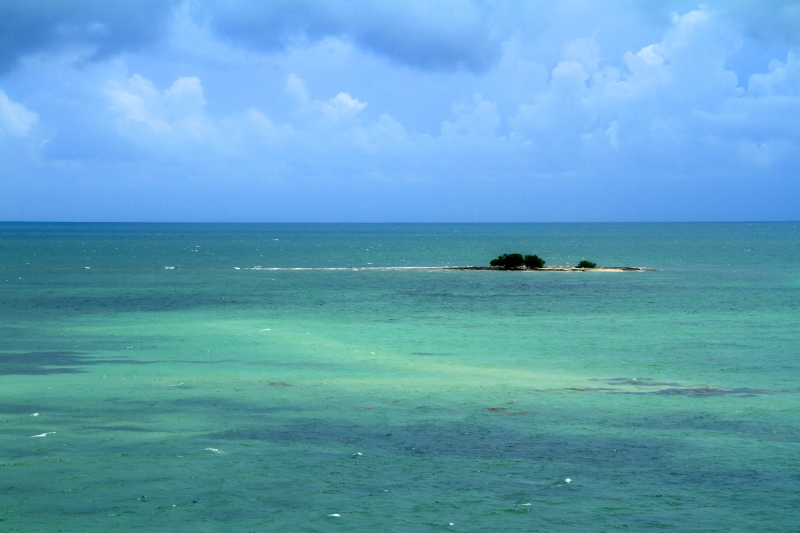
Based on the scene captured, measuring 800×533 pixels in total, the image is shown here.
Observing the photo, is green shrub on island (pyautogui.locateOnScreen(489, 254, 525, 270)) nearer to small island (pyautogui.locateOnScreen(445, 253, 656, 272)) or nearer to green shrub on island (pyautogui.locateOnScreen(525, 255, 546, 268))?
small island (pyautogui.locateOnScreen(445, 253, 656, 272))

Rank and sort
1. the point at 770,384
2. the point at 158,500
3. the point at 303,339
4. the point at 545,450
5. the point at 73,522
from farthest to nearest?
the point at 303,339
the point at 770,384
the point at 545,450
the point at 158,500
the point at 73,522

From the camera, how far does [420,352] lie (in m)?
32.2

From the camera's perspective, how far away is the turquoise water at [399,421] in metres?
14.0

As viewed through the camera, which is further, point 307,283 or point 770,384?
point 307,283

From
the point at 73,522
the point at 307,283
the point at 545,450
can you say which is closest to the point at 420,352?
the point at 545,450

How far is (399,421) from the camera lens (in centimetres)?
2003

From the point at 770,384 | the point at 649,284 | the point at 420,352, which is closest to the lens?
the point at 770,384

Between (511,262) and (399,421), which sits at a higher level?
(511,262)

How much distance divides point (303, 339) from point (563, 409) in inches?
644

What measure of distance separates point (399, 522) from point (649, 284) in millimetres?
58005

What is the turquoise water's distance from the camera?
14.0 m

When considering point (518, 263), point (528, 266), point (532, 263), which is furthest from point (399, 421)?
point (532, 263)

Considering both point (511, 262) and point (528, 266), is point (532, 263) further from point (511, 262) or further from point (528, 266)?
point (511, 262)

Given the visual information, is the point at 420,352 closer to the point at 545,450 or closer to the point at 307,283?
the point at 545,450
